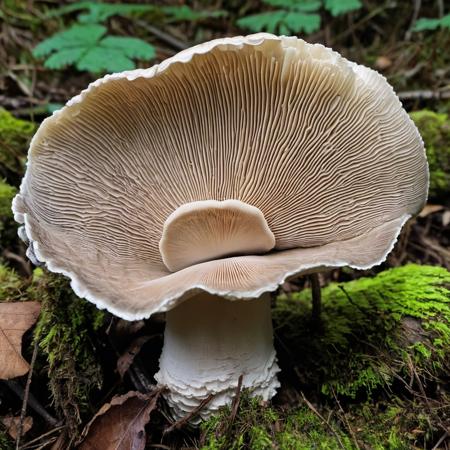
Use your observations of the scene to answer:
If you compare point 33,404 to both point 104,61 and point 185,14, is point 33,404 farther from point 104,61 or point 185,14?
point 185,14

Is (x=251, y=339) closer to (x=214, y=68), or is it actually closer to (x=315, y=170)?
(x=315, y=170)

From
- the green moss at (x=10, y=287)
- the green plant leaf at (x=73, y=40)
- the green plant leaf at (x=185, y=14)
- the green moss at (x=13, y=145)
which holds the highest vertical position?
the green plant leaf at (x=73, y=40)

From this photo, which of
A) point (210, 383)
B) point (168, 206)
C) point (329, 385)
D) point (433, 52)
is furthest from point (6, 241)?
point (433, 52)

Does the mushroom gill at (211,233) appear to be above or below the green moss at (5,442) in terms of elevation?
above

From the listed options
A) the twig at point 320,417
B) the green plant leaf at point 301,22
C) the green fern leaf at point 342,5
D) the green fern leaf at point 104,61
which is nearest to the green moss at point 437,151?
the green plant leaf at point 301,22

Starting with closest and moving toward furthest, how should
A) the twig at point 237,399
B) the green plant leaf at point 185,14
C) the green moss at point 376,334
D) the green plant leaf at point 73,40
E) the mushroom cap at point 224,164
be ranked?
the mushroom cap at point 224,164 → the twig at point 237,399 → the green moss at point 376,334 → the green plant leaf at point 73,40 → the green plant leaf at point 185,14

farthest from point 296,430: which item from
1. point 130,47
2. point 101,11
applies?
point 101,11

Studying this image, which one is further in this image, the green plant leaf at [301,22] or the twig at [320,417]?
the green plant leaf at [301,22]

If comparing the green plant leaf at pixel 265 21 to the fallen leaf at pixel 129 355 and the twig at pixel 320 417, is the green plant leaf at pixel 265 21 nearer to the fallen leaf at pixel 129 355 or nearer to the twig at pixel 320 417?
the fallen leaf at pixel 129 355
